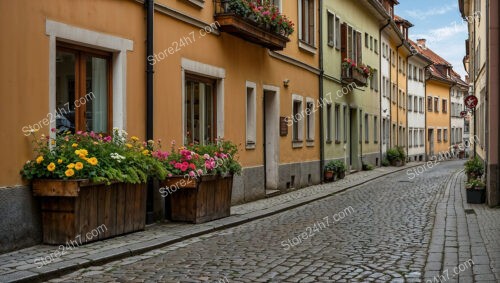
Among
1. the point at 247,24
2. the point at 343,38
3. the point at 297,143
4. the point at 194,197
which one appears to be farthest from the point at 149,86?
the point at 343,38

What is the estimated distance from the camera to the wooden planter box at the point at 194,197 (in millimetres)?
10438

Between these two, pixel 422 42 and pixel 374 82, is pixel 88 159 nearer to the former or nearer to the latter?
pixel 374 82

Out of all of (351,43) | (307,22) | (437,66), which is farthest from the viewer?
(437,66)

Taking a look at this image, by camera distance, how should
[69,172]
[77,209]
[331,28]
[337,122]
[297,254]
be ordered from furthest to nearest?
[337,122] < [331,28] < [297,254] < [77,209] < [69,172]

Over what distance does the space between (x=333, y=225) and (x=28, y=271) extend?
19.1 ft

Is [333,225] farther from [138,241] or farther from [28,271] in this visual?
[28,271]

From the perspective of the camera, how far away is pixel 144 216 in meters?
9.65

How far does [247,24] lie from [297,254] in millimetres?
7252

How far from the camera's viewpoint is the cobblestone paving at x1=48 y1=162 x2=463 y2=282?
6.71 m

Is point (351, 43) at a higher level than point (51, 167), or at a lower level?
higher

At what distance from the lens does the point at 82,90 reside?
950 centimetres

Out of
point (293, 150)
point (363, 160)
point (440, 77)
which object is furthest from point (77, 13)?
point (440, 77)

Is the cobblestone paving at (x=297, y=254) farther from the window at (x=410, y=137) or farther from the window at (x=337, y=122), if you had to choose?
the window at (x=410, y=137)

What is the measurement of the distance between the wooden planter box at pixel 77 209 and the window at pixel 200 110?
13.3 ft
